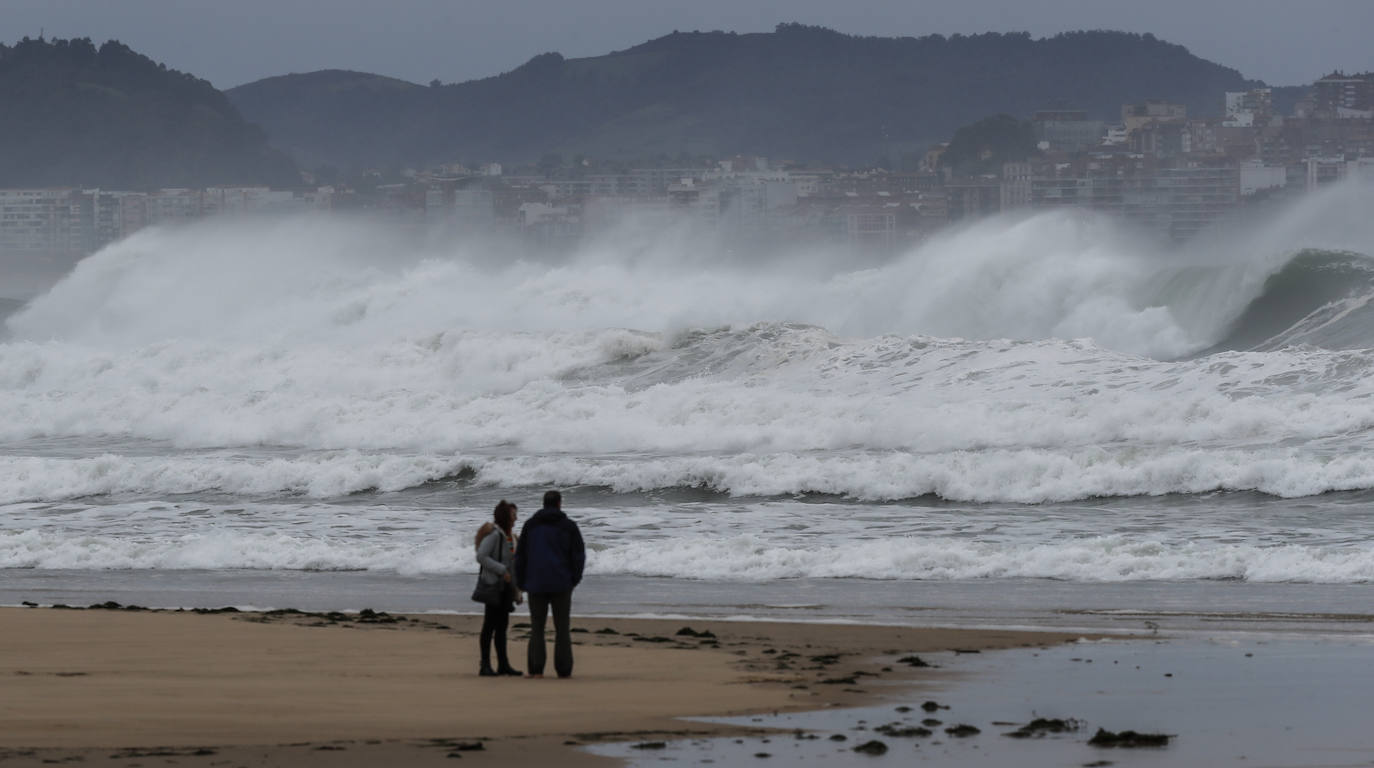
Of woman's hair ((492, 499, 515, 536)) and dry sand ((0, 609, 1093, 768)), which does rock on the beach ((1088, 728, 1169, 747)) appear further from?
woman's hair ((492, 499, 515, 536))

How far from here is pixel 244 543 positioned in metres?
18.5

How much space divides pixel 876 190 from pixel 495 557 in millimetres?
126164

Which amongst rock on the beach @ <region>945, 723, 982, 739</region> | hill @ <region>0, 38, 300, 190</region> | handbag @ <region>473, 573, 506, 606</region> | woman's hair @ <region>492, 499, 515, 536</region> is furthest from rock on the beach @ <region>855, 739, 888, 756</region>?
hill @ <region>0, 38, 300, 190</region>

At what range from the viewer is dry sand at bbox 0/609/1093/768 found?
804 centimetres

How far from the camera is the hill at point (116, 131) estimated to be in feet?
596

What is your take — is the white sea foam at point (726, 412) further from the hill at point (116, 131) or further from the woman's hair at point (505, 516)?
the hill at point (116, 131)

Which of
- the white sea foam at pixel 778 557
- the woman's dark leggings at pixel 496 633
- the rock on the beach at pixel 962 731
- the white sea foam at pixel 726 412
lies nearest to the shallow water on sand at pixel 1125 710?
the rock on the beach at pixel 962 731

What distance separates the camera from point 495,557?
421 inches

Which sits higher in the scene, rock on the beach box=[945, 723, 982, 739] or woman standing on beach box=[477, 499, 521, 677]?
woman standing on beach box=[477, 499, 521, 677]

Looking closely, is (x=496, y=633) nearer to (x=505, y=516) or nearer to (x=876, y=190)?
(x=505, y=516)

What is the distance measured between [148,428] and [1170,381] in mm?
18177

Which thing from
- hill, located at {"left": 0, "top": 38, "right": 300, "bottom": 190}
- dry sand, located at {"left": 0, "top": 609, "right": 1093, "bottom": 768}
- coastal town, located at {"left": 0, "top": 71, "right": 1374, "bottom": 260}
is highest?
hill, located at {"left": 0, "top": 38, "right": 300, "bottom": 190}

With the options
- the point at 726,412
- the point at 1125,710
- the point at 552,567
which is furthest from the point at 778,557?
the point at 726,412

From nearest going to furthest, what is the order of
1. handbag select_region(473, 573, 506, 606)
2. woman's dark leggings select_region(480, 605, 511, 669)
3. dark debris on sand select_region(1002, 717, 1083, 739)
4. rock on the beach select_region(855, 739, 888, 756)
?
rock on the beach select_region(855, 739, 888, 756) < dark debris on sand select_region(1002, 717, 1083, 739) < woman's dark leggings select_region(480, 605, 511, 669) < handbag select_region(473, 573, 506, 606)
